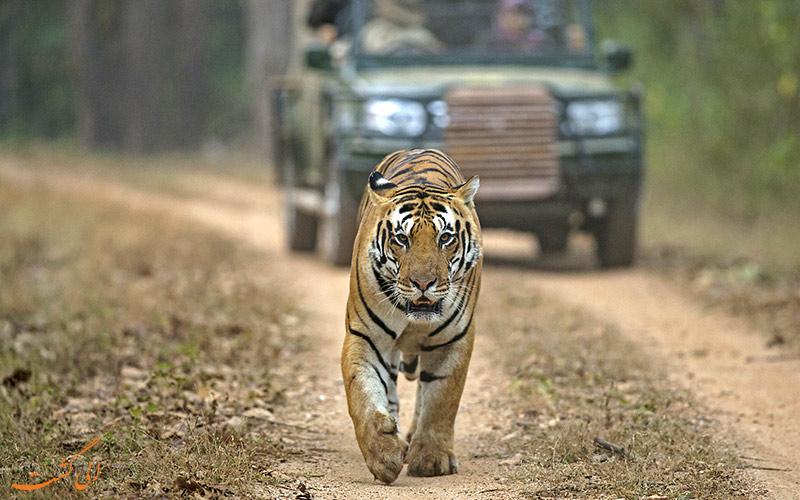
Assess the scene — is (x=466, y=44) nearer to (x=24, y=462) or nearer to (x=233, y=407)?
(x=233, y=407)

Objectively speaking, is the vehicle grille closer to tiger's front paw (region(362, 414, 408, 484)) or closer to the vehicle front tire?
the vehicle front tire

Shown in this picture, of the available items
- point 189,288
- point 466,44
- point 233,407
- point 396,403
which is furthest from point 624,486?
point 466,44

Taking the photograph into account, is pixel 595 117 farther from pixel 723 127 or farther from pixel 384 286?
pixel 384 286

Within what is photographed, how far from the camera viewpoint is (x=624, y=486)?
416cm

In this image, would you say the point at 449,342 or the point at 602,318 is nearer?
the point at 449,342

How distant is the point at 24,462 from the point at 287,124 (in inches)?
272

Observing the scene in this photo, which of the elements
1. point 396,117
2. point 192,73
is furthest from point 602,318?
point 192,73

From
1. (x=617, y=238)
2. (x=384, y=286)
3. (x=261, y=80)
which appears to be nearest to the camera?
(x=384, y=286)

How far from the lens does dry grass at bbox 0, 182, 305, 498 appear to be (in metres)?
4.23

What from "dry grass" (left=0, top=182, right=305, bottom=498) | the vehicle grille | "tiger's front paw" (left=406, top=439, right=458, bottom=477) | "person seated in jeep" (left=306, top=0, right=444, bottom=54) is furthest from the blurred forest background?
"tiger's front paw" (left=406, top=439, right=458, bottom=477)

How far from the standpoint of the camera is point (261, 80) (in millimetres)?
22359

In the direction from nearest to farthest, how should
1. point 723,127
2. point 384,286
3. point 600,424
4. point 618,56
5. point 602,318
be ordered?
point 384,286, point 600,424, point 602,318, point 618,56, point 723,127

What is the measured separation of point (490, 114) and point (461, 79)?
471 mm

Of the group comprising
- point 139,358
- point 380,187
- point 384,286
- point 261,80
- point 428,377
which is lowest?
point 261,80
